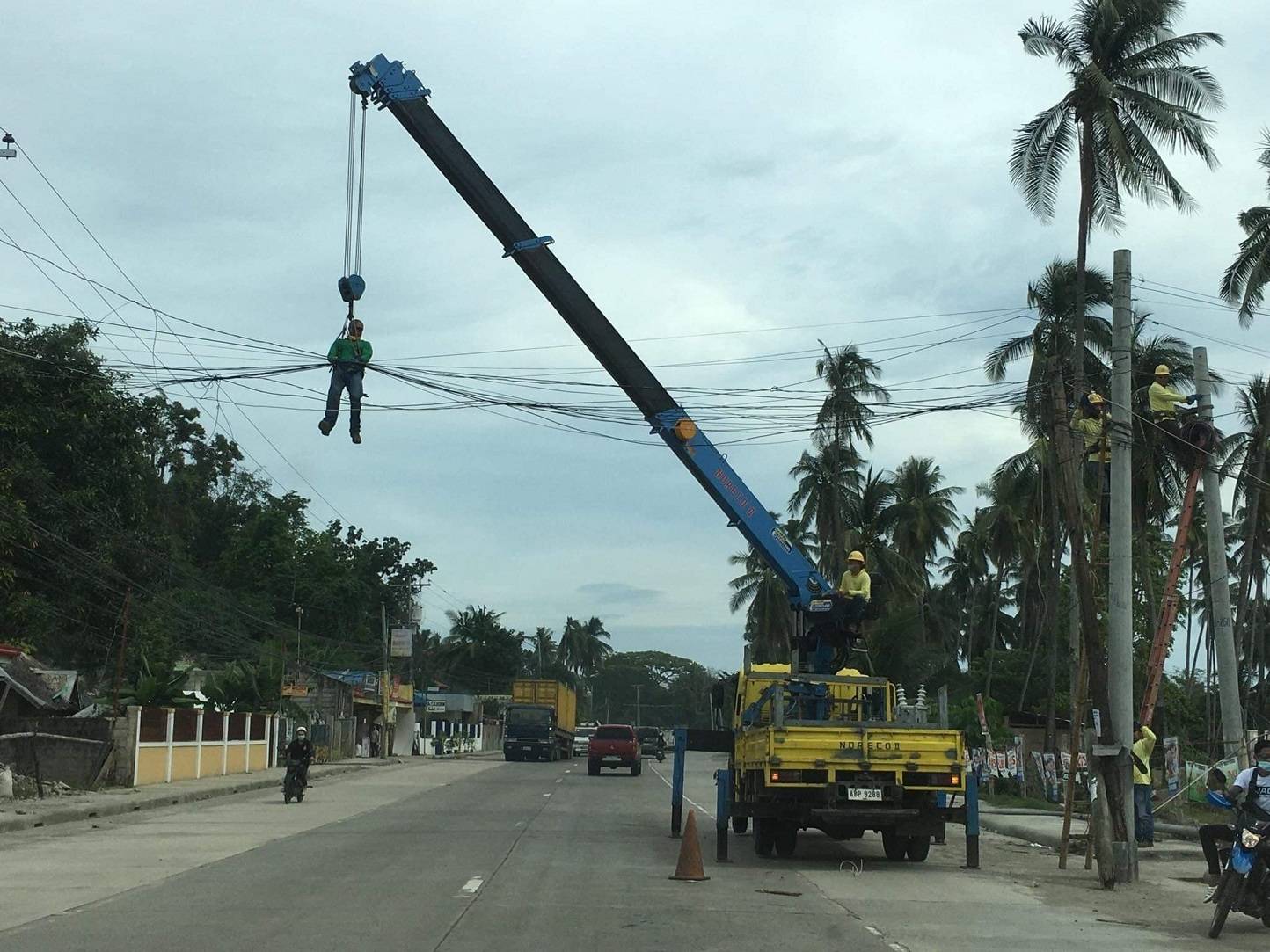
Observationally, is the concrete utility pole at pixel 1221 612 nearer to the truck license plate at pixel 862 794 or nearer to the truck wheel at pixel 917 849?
the truck wheel at pixel 917 849

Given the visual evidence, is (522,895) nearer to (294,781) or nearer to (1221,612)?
(1221,612)

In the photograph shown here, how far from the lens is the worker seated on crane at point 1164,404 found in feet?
60.5

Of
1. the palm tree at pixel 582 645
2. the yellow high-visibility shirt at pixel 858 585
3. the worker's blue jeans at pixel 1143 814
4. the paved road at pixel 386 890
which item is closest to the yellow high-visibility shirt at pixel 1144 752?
the worker's blue jeans at pixel 1143 814

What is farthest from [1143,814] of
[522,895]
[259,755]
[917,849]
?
[259,755]

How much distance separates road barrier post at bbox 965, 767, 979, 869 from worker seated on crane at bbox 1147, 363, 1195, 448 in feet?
18.4

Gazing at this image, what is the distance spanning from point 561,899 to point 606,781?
30567 millimetres

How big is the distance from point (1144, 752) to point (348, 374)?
470 inches

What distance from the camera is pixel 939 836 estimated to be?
633 inches

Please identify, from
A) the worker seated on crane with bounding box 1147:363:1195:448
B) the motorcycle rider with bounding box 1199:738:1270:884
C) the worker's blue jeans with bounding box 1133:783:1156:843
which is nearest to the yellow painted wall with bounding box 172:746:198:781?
the worker's blue jeans with bounding box 1133:783:1156:843

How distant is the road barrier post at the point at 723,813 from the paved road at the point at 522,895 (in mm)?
305

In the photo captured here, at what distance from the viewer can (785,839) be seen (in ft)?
56.2

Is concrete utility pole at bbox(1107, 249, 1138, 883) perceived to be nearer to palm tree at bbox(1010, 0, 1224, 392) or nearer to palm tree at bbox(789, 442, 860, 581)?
palm tree at bbox(1010, 0, 1224, 392)

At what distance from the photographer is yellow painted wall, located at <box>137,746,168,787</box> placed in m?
32.4

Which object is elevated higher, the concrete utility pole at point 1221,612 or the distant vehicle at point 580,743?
the concrete utility pole at point 1221,612
